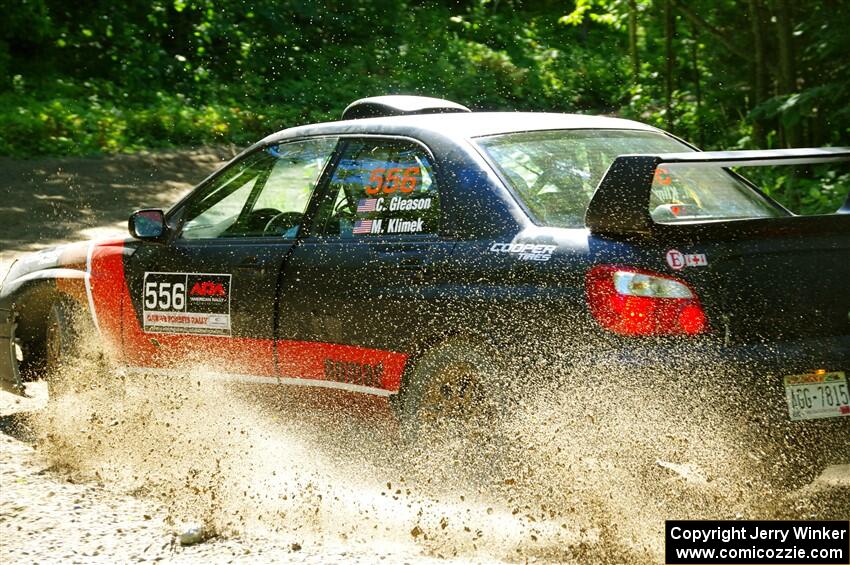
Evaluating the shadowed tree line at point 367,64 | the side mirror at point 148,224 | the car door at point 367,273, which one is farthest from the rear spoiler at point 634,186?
the shadowed tree line at point 367,64

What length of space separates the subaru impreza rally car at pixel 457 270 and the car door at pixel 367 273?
0.03 feet

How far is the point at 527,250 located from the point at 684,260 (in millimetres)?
630

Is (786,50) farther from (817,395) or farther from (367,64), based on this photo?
(367,64)

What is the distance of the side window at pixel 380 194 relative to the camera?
16.4ft

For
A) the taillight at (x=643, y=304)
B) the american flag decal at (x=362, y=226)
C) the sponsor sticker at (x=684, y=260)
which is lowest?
the taillight at (x=643, y=304)

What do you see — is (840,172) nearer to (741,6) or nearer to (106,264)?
(741,6)

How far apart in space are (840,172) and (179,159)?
11.7m

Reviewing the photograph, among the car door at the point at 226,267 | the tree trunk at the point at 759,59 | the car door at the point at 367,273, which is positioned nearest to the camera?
the car door at the point at 367,273

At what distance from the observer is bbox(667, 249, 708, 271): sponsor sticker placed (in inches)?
161

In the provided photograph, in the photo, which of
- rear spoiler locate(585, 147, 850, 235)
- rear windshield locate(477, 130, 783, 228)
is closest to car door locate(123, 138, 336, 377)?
rear windshield locate(477, 130, 783, 228)

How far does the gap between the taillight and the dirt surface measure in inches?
8.7

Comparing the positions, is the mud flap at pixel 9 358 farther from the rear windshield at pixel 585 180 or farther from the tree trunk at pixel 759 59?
the tree trunk at pixel 759 59

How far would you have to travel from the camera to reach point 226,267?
18.3 feet

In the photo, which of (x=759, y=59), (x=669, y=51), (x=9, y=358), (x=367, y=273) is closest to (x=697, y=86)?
(x=669, y=51)
